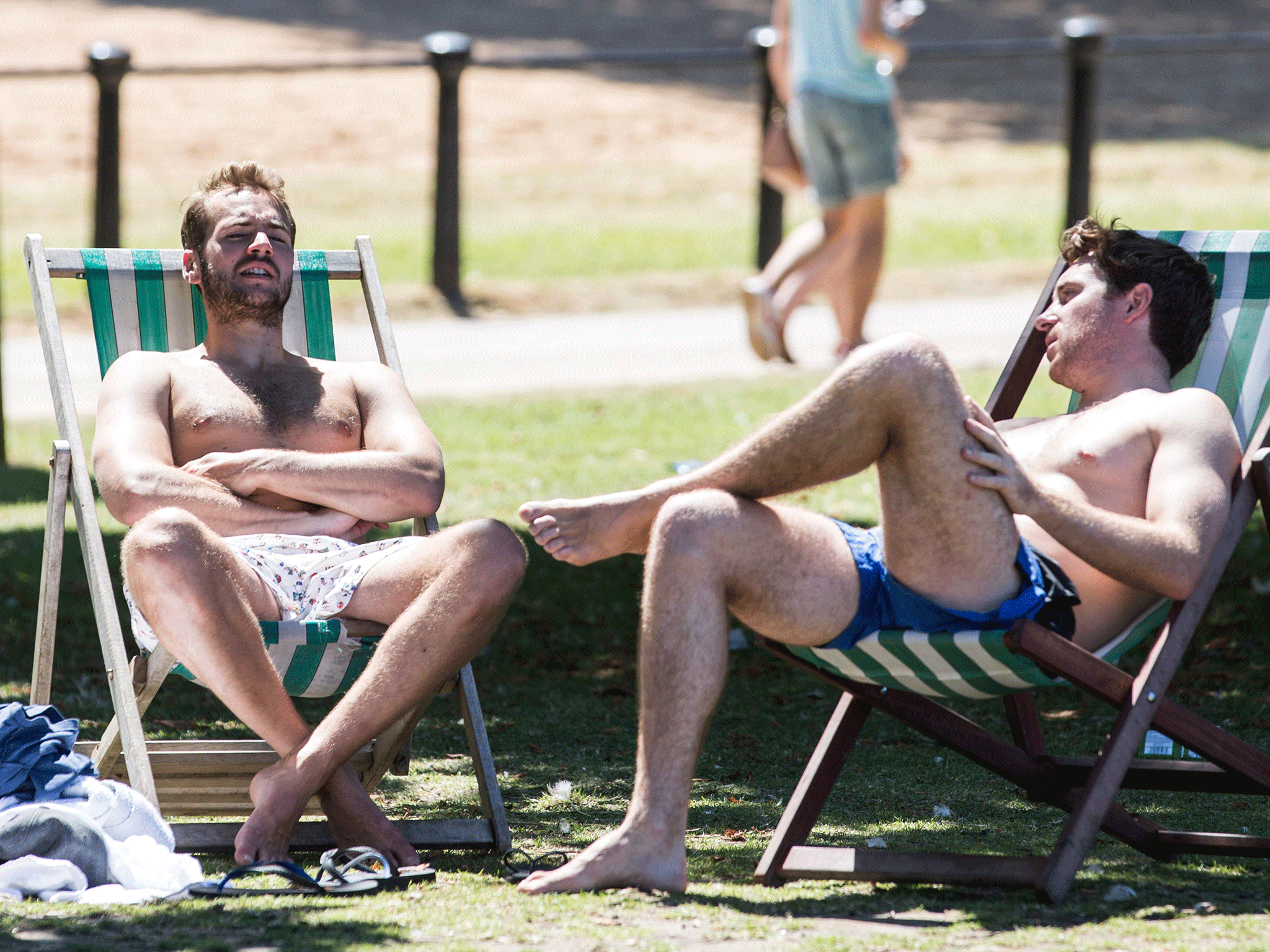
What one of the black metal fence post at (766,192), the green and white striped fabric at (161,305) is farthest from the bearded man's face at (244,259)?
the black metal fence post at (766,192)

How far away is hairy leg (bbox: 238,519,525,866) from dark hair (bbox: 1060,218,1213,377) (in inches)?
55.3

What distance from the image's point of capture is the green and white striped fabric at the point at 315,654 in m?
3.63

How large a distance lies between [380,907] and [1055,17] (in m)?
24.9

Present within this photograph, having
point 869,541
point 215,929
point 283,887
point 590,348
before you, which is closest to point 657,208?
point 590,348

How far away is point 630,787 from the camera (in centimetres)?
430

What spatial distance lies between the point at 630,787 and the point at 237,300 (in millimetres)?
1515

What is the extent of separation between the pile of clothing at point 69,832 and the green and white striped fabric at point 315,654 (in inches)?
11.8

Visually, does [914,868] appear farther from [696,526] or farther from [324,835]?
[324,835]

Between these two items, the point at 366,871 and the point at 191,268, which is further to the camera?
→ the point at 191,268

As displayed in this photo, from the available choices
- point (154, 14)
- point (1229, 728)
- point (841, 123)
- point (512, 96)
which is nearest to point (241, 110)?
point (512, 96)

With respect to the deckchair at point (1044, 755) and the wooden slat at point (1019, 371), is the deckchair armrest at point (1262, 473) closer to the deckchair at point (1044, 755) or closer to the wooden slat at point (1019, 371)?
the deckchair at point (1044, 755)

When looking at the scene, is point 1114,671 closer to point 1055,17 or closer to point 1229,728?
point 1229,728

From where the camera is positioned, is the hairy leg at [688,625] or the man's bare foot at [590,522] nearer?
the hairy leg at [688,625]

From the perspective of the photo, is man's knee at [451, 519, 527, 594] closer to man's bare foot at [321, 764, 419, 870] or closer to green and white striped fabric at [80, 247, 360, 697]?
man's bare foot at [321, 764, 419, 870]
